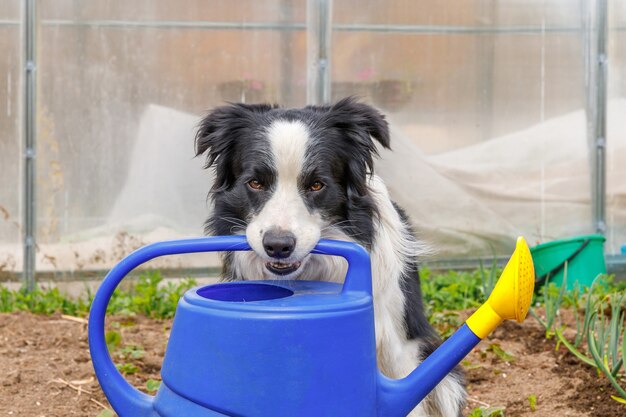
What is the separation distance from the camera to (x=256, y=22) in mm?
6008

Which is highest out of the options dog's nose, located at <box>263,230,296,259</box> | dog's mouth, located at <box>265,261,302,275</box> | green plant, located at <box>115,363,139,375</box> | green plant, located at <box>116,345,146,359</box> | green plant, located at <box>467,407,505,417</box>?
dog's nose, located at <box>263,230,296,259</box>

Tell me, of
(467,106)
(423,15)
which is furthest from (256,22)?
(467,106)

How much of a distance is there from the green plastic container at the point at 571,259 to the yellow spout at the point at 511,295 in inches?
132

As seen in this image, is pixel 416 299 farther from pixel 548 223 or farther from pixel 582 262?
pixel 548 223

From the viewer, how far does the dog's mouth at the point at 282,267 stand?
2.61 meters

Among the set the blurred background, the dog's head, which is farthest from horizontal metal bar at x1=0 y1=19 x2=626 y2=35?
the dog's head

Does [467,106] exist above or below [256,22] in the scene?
below

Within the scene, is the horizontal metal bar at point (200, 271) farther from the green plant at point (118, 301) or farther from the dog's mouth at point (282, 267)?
the dog's mouth at point (282, 267)

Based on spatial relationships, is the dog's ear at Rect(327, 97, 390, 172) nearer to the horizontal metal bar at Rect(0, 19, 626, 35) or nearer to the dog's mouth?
the dog's mouth

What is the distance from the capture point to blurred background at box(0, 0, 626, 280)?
19.2 ft

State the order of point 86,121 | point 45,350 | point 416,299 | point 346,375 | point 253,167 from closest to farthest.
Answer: point 346,375 → point 253,167 → point 416,299 → point 45,350 → point 86,121

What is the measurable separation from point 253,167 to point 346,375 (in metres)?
0.97

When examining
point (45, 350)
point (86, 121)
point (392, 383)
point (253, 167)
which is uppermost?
point (86, 121)

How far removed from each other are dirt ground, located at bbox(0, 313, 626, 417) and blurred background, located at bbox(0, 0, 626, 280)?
139 cm
